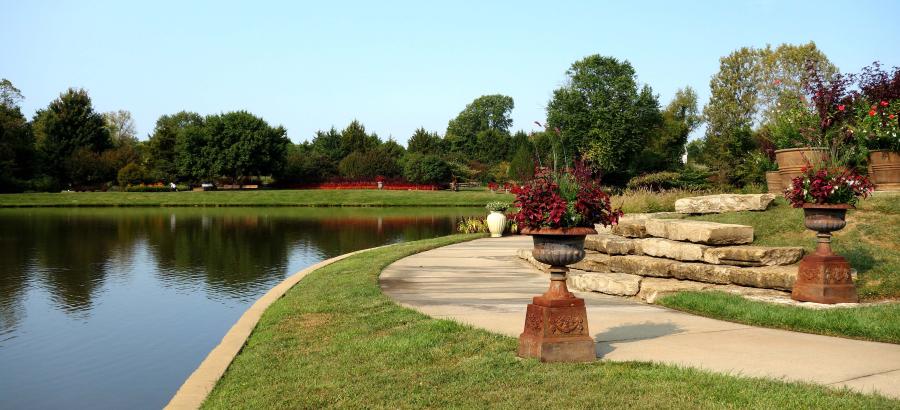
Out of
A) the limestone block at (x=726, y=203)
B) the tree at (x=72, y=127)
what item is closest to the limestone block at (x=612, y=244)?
the limestone block at (x=726, y=203)

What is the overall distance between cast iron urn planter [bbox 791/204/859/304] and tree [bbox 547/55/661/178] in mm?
51812

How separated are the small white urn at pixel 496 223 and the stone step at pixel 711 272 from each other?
393 inches

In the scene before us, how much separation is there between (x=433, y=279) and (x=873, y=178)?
917 cm

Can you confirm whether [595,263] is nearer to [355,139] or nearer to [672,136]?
[672,136]

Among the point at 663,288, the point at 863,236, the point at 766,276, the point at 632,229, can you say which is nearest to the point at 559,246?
the point at 663,288

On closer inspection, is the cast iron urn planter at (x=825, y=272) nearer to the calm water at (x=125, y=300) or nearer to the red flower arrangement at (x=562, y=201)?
the red flower arrangement at (x=562, y=201)

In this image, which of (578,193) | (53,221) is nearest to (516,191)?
(578,193)

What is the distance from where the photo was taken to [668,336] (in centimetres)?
754

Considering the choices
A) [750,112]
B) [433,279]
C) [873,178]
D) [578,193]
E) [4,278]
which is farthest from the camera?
[750,112]

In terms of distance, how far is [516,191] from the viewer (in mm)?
6625

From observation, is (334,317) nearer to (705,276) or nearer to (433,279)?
(433,279)

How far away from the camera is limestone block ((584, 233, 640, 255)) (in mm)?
12797

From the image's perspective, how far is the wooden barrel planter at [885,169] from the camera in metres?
14.0

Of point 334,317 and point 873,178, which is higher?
point 873,178
